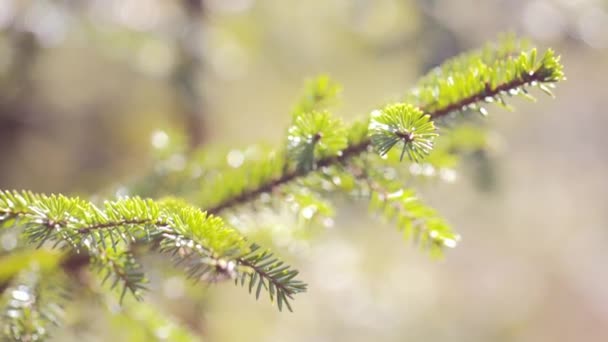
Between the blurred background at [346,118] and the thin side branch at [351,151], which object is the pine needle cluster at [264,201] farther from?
the blurred background at [346,118]

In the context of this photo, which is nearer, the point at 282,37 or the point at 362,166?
the point at 362,166

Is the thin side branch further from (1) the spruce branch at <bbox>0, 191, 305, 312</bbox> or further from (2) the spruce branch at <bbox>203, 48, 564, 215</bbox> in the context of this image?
(1) the spruce branch at <bbox>0, 191, 305, 312</bbox>

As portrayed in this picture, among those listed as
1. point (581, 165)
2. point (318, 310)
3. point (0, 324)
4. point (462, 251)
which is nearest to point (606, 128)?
point (581, 165)

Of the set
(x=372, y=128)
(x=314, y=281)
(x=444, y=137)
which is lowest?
(x=372, y=128)

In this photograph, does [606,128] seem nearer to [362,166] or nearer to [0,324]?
[362,166]

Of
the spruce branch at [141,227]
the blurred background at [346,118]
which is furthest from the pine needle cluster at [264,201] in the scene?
the blurred background at [346,118]

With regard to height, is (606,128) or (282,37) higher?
(606,128)

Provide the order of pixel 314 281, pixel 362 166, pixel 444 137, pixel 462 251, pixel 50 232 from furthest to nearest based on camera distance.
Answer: pixel 462 251 < pixel 314 281 < pixel 444 137 < pixel 362 166 < pixel 50 232

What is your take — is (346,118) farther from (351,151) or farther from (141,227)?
(141,227)
